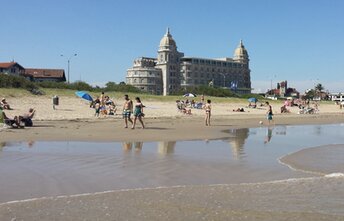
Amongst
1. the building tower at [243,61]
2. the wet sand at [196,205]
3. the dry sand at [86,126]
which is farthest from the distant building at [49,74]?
the wet sand at [196,205]

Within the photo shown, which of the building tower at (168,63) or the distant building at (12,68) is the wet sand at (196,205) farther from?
the building tower at (168,63)

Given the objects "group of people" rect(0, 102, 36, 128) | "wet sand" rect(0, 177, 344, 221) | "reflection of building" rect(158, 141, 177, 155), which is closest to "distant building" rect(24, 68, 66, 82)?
"group of people" rect(0, 102, 36, 128)

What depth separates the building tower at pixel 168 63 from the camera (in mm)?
153800

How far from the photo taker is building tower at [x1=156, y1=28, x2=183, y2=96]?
15380 centimetres

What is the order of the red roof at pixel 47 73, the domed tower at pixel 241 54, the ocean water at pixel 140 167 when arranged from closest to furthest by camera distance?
the ocean water at pixel 140 167 → the red roof at pixel 47 73 → the domed tower at pixel 241 54

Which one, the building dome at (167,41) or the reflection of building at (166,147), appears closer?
the reflection of building at (166,147)

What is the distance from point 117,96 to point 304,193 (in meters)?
42.1

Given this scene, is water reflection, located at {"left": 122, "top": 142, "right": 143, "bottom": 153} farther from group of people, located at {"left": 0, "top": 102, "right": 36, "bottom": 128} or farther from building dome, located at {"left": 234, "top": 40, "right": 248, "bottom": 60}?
building dome, located at {"left": 234, "top": 40, "right": 248, "bottom": 60}

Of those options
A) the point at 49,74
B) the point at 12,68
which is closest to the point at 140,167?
the point at 12,68

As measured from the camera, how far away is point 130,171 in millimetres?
9875

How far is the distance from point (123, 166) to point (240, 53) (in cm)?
16792

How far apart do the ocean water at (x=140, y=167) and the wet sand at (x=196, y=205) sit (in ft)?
0.86

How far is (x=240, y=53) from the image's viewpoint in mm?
174625

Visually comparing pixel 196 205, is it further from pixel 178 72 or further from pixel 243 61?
pixel 243 61
